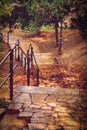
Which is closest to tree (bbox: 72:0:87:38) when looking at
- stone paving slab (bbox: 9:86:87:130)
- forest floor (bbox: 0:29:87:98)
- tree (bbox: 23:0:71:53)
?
forest floor (bbox: 0:29:87:98)

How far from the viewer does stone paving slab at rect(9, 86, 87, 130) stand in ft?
15.3

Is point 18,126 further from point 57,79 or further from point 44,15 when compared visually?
point 44,15

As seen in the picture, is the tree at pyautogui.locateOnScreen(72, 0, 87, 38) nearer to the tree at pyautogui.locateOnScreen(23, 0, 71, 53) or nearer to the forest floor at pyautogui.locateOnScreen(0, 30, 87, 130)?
the forest floor at pyautogui.locateOnScreen(0, 30, 87, 130)

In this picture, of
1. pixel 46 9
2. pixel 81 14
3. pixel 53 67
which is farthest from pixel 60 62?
pixel 81 14

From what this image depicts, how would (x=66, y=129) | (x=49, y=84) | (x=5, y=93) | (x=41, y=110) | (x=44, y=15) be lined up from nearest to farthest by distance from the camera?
(x=66, y=129) < (x=41, y=110) < (x=5, y=93) < (x=49, y=84) < (x=44, y=15)

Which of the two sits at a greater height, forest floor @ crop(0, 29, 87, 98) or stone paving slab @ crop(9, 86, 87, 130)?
stone paving slab @ crop(9, 86, 87, 130)

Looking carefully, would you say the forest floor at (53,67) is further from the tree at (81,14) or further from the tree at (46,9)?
the tree at (81,14)

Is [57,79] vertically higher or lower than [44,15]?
lower

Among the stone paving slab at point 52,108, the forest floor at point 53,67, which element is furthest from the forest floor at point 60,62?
the stone paving slab at point 52,108

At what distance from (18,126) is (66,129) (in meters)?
0.85

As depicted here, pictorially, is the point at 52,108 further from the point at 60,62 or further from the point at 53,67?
the point at 60,62

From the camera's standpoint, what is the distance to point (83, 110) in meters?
5.24

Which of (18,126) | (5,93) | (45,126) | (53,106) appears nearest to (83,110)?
(53,106)

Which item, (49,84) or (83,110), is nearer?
(83,110)
